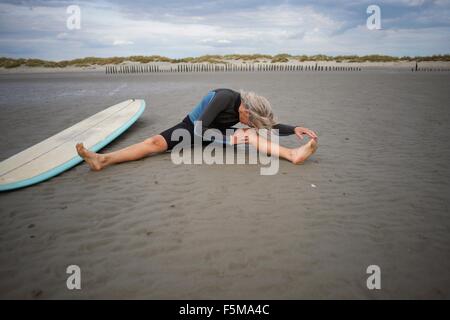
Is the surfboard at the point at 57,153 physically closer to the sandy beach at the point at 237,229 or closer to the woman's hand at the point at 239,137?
the sandy beach at the point at 237,229

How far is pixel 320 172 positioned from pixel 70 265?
3.01 metres

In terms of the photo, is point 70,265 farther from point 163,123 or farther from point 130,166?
point 163,123

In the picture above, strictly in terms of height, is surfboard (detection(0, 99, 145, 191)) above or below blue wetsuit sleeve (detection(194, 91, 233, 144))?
below

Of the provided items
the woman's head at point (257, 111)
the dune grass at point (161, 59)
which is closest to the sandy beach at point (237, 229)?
the woman's head at point (257, 111)

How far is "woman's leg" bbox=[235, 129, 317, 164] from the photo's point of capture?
355 cm

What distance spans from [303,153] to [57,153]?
11.6 ft

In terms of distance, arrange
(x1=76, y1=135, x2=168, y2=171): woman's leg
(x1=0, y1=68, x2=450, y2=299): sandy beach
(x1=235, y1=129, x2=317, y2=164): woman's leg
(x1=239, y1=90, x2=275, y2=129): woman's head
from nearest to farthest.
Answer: (x1=0, y1=68, x2=450, y2=299): sandy beach
(x1=239, y1=90, x2=275, y2=129): woman's head
(x1=235, y1=129, x2=317, y2=164): woman's leg
(x1=76, y1=135, x2=168, y2=171): woman's leg

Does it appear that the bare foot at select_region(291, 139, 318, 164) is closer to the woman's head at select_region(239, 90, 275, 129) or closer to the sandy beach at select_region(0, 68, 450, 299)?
the sandy beach at select_region(0, 68, 450, 299)

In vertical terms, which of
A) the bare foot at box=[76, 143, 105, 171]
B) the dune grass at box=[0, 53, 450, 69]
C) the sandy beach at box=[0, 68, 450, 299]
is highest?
the dune grass at box=[0, 53, 450, 69]

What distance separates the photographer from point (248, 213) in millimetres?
2809

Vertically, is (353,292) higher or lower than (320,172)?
lower

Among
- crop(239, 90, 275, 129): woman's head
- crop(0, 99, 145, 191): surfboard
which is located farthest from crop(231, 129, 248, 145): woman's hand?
crop(0, 99, 145, 191): surfboard

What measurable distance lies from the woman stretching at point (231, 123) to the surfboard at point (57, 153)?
524 millimetres

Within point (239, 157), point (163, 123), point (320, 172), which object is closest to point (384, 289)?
point (320, 172)
